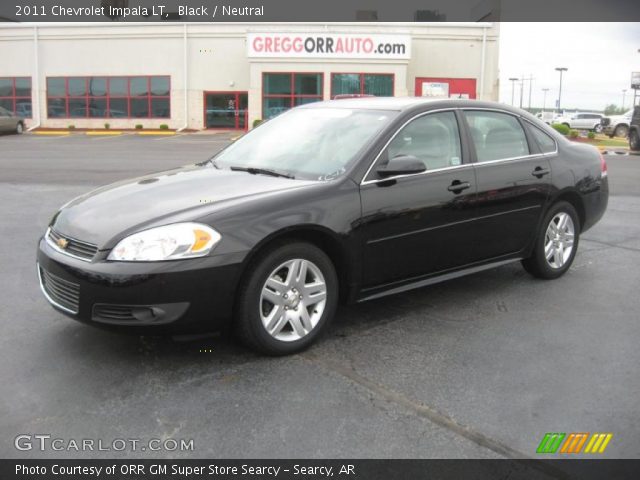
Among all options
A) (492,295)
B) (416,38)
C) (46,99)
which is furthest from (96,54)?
(492,295)

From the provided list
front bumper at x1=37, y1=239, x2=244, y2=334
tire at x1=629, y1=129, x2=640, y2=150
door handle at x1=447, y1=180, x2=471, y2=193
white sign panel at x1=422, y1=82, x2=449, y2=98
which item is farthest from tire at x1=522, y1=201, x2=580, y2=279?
white sign panel at x1=422, y1=82, x2=449, y2=98

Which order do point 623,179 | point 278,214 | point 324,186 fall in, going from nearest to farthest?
1. point 278,214
2. point 324,186
3. point 623,179

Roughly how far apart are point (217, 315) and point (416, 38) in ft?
116

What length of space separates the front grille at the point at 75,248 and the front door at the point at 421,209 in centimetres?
169

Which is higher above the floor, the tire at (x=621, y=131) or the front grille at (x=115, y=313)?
the tire at (x=621, y=131)

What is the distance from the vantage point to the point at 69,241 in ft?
13.2

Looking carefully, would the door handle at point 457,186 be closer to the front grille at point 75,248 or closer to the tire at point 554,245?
the tire at point 554,245

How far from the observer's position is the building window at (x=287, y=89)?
35656mm

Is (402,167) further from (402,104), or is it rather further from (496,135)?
(496,135)

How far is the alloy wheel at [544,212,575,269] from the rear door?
29 centimetres

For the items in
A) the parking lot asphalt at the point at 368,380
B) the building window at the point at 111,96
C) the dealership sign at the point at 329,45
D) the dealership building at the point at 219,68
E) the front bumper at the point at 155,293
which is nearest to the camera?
the parking lot asphalt at the point at 368,380

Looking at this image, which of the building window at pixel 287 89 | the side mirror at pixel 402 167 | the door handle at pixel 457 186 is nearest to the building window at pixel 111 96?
the building window at pixel 287 89

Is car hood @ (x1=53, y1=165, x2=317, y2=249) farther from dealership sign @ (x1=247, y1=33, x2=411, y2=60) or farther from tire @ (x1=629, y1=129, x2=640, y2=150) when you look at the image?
dealership sign @ (x1=247, y1=33, x2=411, y2=60)

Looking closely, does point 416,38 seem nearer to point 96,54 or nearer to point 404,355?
point 96,54
